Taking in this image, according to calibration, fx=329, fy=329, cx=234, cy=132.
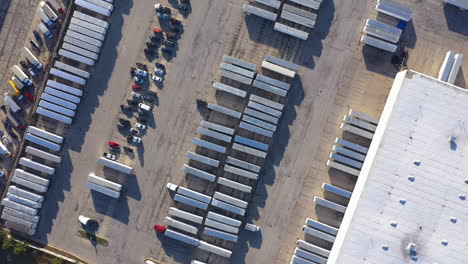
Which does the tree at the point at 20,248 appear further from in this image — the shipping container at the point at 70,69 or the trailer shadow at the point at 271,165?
the trailer shadow at the point at 271,165

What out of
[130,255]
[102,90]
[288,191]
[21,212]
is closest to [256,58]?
[288,191]

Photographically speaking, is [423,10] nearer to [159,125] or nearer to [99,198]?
[159,125]

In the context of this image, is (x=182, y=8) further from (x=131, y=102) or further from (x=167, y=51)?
(x=131, y=102)

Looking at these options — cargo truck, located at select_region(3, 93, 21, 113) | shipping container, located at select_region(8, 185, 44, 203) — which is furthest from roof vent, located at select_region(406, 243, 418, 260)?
cargo truck, located at select_region(3, 93, 21, 113)

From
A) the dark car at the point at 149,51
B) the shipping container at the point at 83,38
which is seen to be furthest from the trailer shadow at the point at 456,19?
the shipping container at the point at 83,38

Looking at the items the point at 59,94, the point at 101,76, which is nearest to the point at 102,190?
the point at 59,94

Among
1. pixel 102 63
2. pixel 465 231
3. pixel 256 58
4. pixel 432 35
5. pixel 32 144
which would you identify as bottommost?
pixel 32 144

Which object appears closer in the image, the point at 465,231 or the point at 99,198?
the point at 465,231

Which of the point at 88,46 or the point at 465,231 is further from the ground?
the point at 88,46
